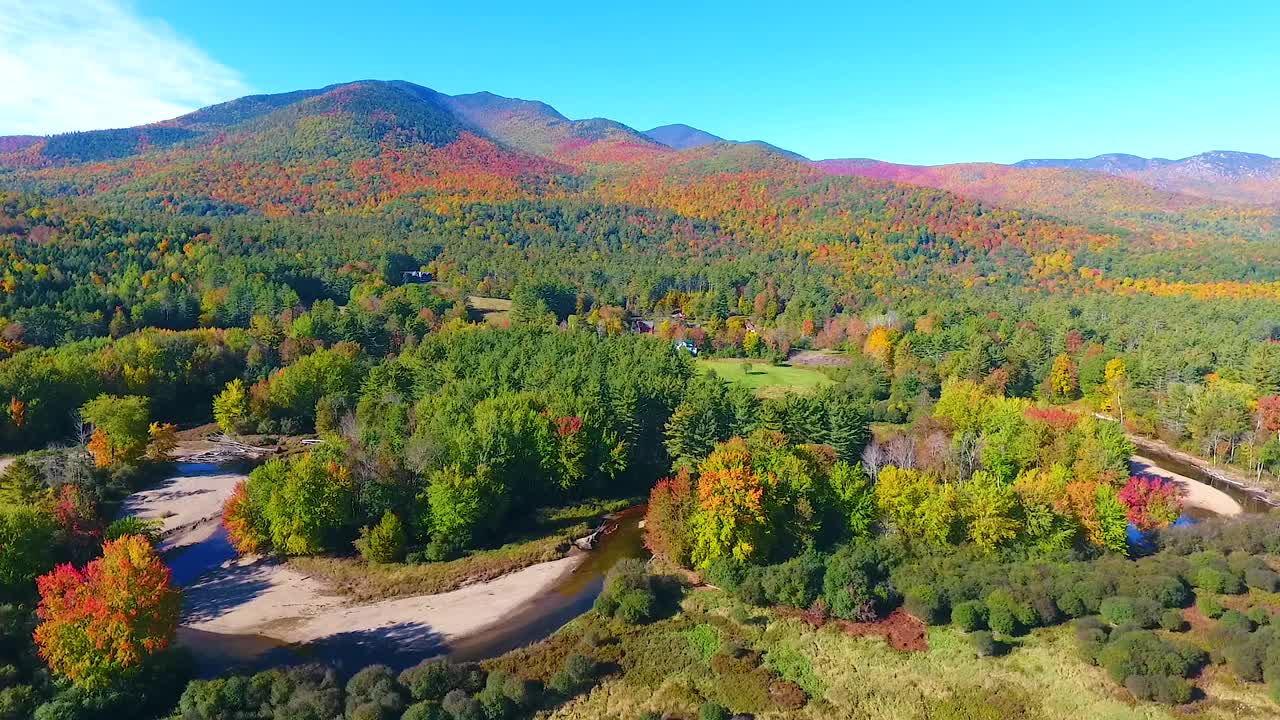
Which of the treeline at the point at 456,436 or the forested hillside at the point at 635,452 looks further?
the treeline at the point at 456,436

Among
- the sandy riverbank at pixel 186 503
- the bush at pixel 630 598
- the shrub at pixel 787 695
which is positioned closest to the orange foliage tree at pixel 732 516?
the bush at pixel 630 598

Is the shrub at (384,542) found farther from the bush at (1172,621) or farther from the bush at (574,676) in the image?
the bush at (1172,621)

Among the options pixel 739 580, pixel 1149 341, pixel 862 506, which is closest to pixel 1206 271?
pixel 1149 341

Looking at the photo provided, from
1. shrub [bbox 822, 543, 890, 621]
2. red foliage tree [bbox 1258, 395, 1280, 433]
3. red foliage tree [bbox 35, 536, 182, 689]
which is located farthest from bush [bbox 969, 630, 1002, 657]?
red foliage tree [bbox 1258, 395, 1280, 433]

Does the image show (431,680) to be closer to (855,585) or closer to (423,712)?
(423,712)

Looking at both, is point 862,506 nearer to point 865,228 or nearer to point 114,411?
point 114,411

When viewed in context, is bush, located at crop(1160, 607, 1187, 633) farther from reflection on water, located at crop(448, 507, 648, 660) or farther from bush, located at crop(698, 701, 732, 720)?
reflection on water, located at crop(448, 507, 648, 660)

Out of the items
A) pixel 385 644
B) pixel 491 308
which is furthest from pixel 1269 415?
pixel 491 308
